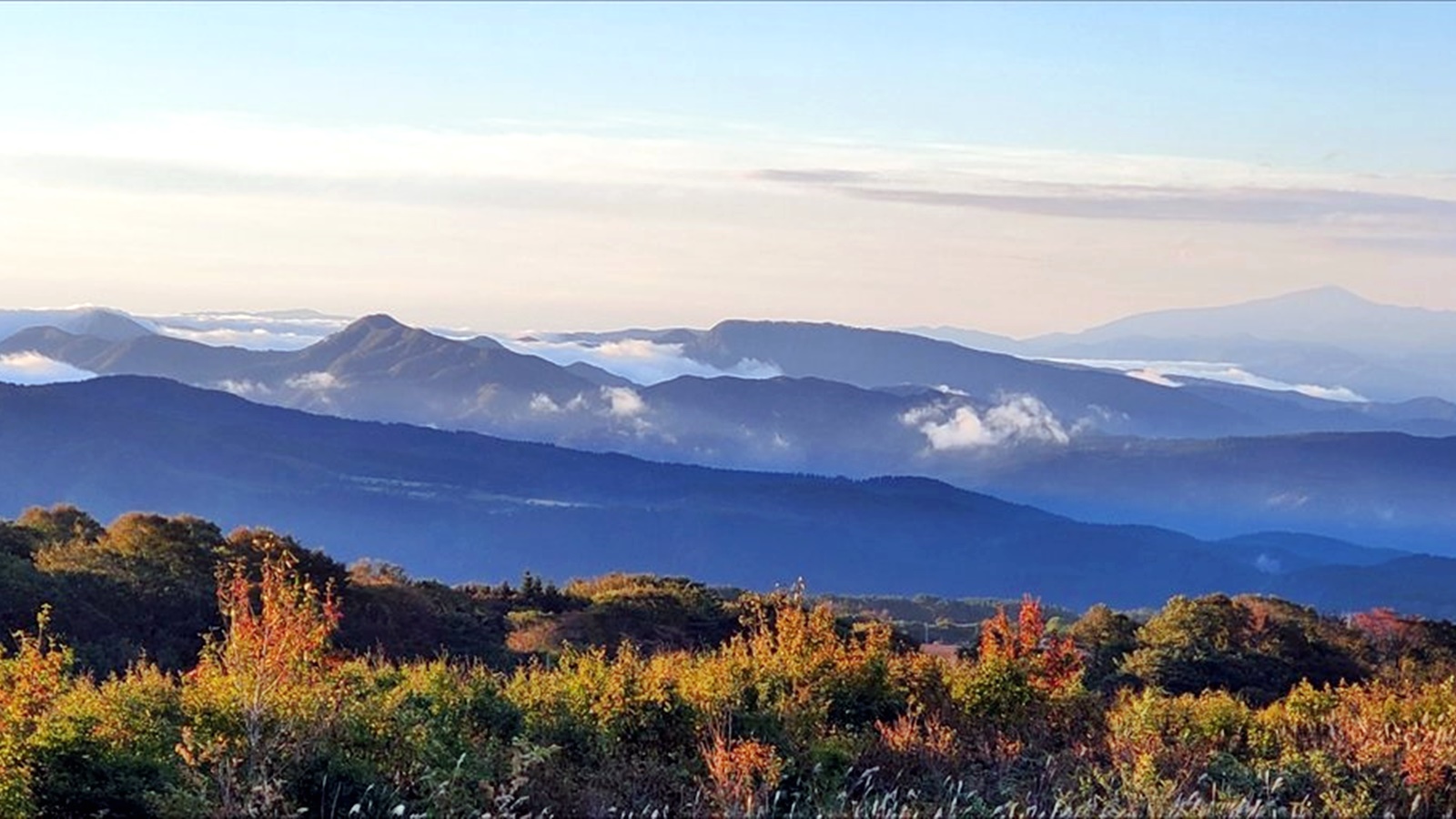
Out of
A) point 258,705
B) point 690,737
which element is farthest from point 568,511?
point 258,705

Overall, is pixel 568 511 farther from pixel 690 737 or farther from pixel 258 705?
pixel 258 705

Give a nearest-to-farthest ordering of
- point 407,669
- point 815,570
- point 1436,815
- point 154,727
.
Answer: point 154,727
point 1436,815
point 407,669
point 815,570

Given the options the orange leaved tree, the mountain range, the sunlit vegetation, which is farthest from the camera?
the mountain range

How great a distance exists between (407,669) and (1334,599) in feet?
443

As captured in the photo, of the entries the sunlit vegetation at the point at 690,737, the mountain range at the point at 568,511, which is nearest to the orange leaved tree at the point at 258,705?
the sunlit vegetation at the point at 690,737

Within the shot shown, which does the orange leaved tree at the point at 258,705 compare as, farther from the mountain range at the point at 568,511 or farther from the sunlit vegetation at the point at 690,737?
the mountain range at the point at 568,511

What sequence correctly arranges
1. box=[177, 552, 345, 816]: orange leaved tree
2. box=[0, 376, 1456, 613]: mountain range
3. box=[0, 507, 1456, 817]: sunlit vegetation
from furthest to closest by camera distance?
box=[0, 376, 1456, 613]: mountain range → box=[0, 507, 1456, 817]: sunlit vegetation → box=[177, 552, 345, 816]: orange leaved tree

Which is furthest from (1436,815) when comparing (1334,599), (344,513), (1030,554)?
(1030,554)

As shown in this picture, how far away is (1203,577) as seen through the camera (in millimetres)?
171500

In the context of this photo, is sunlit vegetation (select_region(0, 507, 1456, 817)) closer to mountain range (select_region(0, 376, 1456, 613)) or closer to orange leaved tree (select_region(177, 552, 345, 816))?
orange leaved tree (select_region(177, 552, 345, 816))

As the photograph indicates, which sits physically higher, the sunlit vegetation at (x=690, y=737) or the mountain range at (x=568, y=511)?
the sunlit vegetation at (x=690, y=737)

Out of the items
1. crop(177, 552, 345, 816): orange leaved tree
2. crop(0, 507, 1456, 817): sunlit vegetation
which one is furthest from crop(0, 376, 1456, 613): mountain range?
crop(177, 552, 345, 816): orange leaved tree

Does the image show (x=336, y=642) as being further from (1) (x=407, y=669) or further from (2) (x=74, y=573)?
(1) (x=407, y=669)

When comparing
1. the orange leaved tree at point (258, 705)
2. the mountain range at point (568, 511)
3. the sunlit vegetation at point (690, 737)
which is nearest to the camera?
the orange leaved tree at point (258, 705)
